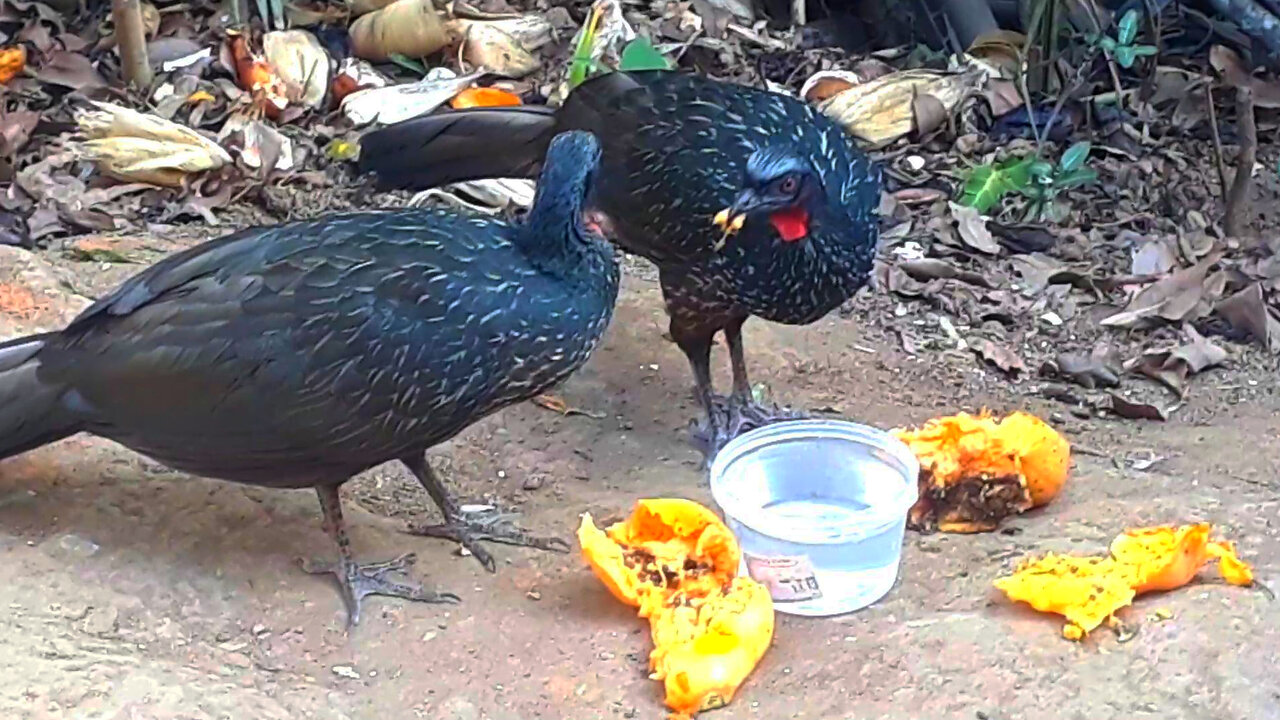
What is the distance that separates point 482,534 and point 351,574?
44cm

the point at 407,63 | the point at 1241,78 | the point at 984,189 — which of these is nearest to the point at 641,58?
the point at 407,63

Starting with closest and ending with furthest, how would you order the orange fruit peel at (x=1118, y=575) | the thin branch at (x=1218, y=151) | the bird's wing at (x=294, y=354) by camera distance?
the orange fruit peel at (x=1118, y=575)
the bird's wing at (x=294, y=354)
the thin branch at (x=1218, y=151)

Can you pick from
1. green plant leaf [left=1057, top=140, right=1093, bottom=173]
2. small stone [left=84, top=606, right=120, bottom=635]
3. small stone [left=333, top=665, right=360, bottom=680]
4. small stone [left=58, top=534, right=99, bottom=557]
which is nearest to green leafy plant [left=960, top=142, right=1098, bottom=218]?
green plant leaf [left=1057, top=140, right=1093, bottom=173]

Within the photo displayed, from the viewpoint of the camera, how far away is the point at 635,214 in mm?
4777

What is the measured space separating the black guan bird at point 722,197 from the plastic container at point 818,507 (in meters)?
0.55

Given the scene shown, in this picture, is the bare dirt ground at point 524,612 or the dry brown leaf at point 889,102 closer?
the bare dirt ground at point 524,612

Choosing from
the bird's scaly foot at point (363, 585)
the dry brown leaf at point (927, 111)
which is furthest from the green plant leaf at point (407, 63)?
the bird's scaly foot at point (363, 585)

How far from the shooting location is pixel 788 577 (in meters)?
3.73

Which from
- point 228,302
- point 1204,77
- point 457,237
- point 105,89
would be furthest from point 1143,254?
point 105,89

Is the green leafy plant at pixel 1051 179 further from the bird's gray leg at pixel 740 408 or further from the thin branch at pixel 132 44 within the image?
the thin branch at pixel 132 44

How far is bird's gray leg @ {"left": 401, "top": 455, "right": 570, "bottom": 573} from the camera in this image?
4152 mm

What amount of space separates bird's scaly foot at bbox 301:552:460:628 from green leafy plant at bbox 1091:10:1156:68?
387cm

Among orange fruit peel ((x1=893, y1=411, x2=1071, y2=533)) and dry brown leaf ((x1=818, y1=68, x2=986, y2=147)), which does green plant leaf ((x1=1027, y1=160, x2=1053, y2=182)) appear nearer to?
dry brown leaf ((x1=818, y1=68, x2=986, y2=147))

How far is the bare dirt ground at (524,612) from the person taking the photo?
331 centimetres
